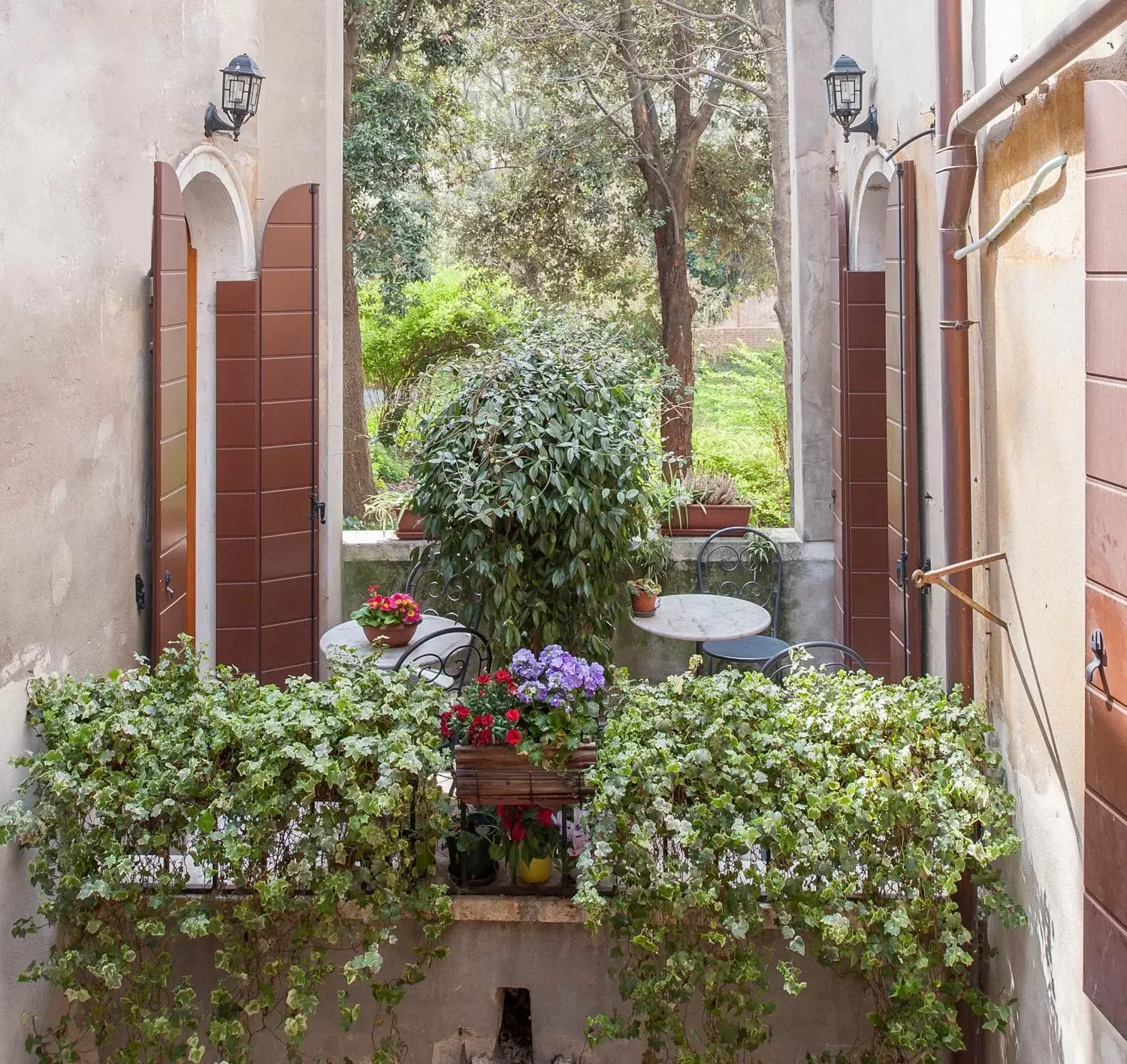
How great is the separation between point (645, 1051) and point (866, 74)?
4373 millimetres

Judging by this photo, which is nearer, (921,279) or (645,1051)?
(645,1051)

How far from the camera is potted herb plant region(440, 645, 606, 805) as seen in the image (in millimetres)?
3629

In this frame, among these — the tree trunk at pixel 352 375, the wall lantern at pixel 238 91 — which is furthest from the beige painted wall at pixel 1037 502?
the tree trunk at pixel 352 375

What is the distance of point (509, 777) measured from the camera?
3639 millimetres

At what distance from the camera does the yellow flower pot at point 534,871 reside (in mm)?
3750

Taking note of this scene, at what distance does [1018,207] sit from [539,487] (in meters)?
2.75

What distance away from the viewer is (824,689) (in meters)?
3.80

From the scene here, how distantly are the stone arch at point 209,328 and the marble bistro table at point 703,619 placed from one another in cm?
214

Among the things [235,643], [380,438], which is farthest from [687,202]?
[235,643]

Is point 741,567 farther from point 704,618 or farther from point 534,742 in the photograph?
point 534,742

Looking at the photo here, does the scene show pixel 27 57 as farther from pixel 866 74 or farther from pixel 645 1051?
pixel 866 74

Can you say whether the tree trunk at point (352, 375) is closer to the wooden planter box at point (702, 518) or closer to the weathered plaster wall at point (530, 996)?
the wooden planter box at point (702, 518)

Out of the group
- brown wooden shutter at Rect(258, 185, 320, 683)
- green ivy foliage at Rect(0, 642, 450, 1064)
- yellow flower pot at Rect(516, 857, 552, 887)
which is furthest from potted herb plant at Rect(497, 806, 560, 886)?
brown wooden shutter at Rect(258, 185, 320, 683)

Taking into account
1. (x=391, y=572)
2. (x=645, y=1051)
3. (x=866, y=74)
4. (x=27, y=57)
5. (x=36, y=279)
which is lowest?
(x=645, y=1051)
